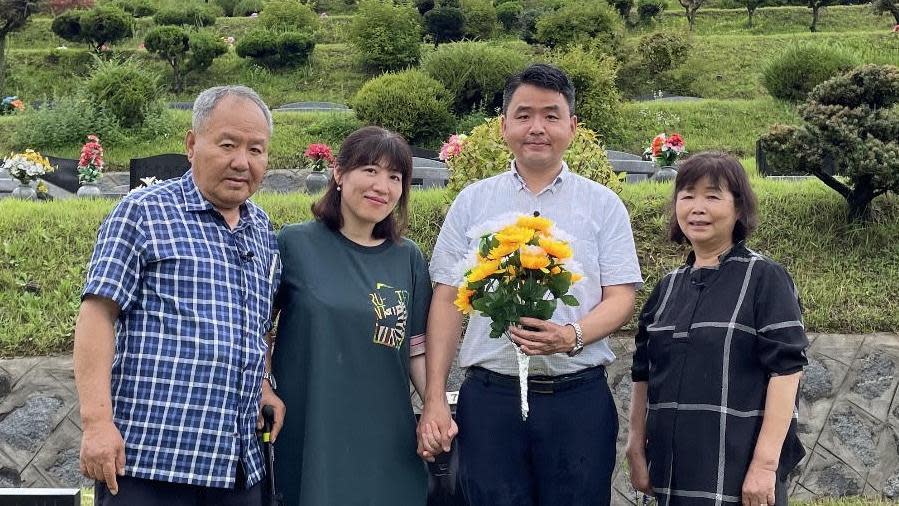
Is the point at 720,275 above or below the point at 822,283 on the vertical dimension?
above

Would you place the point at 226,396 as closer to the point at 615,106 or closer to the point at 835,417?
the point at 835,417

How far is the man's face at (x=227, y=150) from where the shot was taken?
2.92 m

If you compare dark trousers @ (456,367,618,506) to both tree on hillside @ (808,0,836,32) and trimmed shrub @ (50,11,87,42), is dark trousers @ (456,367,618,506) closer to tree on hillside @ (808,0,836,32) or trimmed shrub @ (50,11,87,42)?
trimmed shrub @ (50,11,87,42)

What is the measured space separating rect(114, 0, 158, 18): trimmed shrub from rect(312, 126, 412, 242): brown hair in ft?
90.9

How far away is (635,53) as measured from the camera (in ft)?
59.5

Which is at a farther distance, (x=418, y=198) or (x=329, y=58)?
(x=329, y=58)

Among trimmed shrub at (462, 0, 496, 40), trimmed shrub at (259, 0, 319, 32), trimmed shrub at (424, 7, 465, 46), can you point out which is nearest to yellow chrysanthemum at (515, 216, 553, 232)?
trimmed shrub at (259, 0, 319, 32)

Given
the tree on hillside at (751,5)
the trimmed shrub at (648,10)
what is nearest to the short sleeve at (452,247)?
the trimmed shrub at (648,10)

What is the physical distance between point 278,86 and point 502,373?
17.8 meters

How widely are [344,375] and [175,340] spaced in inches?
23.7

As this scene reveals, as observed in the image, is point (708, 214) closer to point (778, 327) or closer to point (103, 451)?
point (778, 327)

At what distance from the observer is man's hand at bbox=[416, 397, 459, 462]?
3.17 metres

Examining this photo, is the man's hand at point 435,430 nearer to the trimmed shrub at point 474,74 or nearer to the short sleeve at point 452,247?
the short sleeve at point 452,247

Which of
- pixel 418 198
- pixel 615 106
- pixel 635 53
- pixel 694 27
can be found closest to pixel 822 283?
pixel 418 198
